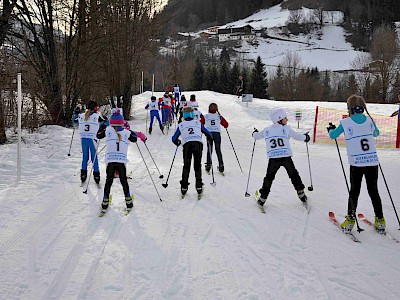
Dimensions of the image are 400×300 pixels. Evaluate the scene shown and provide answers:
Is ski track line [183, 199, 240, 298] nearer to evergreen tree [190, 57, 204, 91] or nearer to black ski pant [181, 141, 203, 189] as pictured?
black ski pant [181, 141, 203, 189]

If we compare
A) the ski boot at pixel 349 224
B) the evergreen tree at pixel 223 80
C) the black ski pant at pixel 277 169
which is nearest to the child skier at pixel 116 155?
the black ski pant at pixel 277 169

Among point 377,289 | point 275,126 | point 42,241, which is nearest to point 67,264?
point 42,241

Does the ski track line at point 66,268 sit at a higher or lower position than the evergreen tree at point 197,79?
lower

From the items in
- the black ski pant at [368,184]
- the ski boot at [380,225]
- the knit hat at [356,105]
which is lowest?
the ski boot at [380,225]

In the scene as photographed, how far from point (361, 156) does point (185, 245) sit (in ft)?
8.80

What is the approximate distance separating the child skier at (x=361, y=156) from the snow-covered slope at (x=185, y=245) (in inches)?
13.6

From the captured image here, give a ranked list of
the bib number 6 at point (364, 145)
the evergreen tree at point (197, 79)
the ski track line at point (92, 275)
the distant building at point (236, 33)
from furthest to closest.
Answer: the distant building at point (236, 33) < the evergreen tree at point (197, 79) < the bib number 6 at point (364, 145) < the ski track line at point (92, 275)

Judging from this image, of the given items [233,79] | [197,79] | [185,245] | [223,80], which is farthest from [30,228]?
[197,79]

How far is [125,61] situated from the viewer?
2022 cm

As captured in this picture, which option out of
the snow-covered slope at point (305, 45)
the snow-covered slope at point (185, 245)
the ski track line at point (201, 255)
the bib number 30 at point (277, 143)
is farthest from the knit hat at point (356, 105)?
the snow-covered slope at point (305, 45)

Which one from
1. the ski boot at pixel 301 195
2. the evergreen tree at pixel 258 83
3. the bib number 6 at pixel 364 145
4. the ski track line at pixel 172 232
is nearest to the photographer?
the ski track line at pixel 172 232

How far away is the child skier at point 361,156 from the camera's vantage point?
5.13 m

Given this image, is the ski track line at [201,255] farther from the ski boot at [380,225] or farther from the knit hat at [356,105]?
the knit hat at [356,105]

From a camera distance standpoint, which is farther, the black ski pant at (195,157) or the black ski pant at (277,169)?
the black ski pant at (195,157)
